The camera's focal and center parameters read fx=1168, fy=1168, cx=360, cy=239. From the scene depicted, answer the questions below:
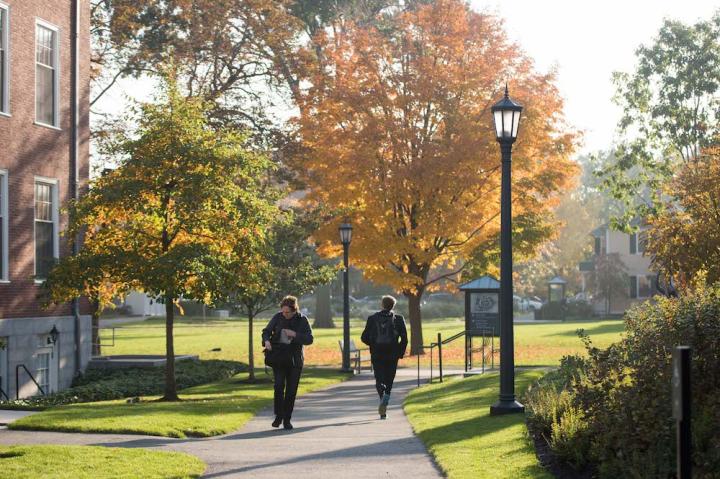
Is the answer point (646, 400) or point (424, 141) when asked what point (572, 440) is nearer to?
point (646, 400)

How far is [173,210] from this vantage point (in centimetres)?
2130

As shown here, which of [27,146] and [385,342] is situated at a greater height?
[27,146]

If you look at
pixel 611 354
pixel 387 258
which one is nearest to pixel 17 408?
pixel 611 354

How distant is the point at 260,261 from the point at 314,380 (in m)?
7.15

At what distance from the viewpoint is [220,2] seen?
122ft

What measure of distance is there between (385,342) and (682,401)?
1176cm

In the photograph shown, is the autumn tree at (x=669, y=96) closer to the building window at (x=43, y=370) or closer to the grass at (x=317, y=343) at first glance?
the grass at (x=317, y=343)

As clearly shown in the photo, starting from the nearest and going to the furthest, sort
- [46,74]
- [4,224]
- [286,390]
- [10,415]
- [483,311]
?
1. [286,390]
2. [10,415]
3. [4,224]
4. [46,74]
5. [483,311]

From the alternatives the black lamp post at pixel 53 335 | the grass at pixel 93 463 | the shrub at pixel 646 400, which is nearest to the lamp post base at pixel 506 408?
the shrub at pixel 646 400

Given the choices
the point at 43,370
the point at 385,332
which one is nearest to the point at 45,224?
the point at 43,370

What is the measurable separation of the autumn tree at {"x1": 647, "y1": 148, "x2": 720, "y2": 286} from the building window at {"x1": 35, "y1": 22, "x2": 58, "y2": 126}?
14873 millimetres

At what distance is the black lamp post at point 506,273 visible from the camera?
16.9 m

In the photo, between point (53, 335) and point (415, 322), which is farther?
point (415, 322)

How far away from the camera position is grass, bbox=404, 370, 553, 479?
11805mm
